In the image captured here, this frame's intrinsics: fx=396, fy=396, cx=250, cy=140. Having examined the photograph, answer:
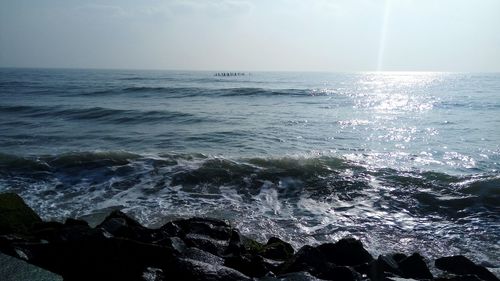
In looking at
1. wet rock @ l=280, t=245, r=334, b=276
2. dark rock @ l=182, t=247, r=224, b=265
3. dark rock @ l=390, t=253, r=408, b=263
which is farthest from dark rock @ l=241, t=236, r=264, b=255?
dark rock @ l=390, t=253, r=408, b=263

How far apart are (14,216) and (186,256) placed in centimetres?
291

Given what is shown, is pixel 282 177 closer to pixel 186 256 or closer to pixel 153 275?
pixel 186 256

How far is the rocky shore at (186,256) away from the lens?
14.9 ft

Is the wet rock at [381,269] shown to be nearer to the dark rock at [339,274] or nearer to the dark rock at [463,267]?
the dark rock at [339,274]

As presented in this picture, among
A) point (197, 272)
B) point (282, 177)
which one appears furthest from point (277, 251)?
point (282, 177)

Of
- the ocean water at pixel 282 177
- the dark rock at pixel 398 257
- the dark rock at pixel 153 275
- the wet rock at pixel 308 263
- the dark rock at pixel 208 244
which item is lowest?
the ocean water at pixel 282 177

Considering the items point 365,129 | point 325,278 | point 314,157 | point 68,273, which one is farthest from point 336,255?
point 365,129

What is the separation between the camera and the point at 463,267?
5531mm

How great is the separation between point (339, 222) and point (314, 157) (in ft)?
17.4

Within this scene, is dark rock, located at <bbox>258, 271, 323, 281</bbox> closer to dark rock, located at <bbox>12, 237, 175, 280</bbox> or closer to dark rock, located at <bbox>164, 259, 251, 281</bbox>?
dark rock, located at <bbox>164, 259, 251, 281</bbox>

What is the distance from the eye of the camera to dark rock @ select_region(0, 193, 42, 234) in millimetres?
5691

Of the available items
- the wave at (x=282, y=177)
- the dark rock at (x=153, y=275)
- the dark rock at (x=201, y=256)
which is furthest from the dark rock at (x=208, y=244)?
the wave at (x=282, y=177)

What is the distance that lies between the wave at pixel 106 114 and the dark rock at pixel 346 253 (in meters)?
16.7

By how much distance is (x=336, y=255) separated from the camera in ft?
18.9
